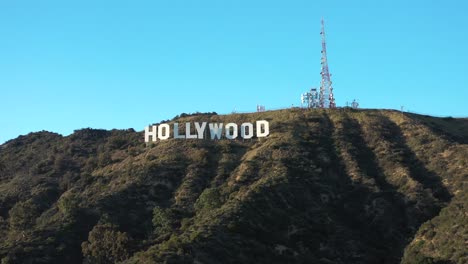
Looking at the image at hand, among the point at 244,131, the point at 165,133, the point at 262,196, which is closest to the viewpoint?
the point at 262,196

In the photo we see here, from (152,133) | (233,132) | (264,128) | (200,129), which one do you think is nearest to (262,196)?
(264,128)

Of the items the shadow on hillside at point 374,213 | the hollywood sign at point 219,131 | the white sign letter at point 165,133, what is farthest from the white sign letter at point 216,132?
the shadow on hillside at point 374,213

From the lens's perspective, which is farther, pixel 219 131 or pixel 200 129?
pixel 219 131

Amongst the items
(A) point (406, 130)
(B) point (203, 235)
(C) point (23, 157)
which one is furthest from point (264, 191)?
(C) point (23, 157)

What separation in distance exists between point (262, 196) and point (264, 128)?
3512 centimetres

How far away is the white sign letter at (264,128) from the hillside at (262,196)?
3.74ft

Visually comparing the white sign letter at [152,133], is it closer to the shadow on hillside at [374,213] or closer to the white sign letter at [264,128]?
the white sign letter at [264,128]

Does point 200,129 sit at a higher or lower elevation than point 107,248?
higher

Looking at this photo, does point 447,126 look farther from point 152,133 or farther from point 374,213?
point 152,133

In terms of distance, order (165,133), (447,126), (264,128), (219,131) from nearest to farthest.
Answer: (264,128) → (219,131) → (165,133) → (447,126)

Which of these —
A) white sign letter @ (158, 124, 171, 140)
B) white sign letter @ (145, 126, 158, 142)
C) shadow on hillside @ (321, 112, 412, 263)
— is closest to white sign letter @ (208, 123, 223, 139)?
white sign letter @ (158, 124, 171, 140)

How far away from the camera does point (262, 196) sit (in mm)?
81438

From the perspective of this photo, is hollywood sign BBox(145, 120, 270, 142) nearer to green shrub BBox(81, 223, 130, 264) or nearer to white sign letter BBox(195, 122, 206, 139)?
white sign letter BBox(195, 122, 206, 139)

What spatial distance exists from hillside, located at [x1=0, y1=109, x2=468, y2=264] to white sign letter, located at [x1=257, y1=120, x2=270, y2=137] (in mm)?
1140
